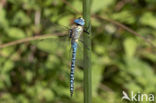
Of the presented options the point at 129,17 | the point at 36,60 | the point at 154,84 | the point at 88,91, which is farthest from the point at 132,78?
the point at 88,91

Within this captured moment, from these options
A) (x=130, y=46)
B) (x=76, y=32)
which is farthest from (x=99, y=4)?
(x=76, y=32)

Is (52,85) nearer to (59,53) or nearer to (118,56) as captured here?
(59,53)

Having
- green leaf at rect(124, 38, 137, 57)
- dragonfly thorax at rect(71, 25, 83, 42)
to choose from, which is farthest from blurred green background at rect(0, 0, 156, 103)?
dragonfly thorax at rect(71, 25, 83, 42)

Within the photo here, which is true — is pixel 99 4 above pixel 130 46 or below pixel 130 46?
above

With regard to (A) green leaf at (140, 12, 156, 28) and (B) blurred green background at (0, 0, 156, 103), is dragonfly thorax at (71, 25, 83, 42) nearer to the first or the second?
(B) blurred green background at (0, 0, 156, 103)

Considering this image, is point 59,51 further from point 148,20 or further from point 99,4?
point 148,20

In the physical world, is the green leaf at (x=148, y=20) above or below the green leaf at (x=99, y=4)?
below

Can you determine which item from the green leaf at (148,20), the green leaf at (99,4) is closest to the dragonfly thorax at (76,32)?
the green leaf at (99,4)

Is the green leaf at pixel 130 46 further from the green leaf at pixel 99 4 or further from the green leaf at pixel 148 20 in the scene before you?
the green leaf at pixel 99 4

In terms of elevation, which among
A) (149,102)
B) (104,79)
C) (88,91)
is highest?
(88,91)
